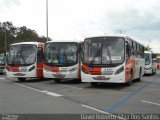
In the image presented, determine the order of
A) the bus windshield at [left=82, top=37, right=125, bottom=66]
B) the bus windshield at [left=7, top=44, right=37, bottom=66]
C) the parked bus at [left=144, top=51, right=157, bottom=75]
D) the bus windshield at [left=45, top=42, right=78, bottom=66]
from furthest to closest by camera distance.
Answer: the parked bus at [left=144, top=51, right=157, bottom=75] < the bus windshield at [left=7, top=44, right=37, bottom=66] < the bus windshield at [left=45, top=42, right=78, bottom=66] < the bus windshield at [left=82, top=37, right=125, bottom=66]

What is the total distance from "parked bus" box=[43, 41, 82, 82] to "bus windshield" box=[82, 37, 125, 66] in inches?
135

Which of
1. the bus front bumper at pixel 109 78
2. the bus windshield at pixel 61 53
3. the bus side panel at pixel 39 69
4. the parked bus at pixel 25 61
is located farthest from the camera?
the bus side panel at pixel 39 69

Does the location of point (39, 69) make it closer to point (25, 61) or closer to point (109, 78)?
point (25, 61)

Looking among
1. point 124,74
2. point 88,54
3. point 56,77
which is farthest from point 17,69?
point 124,74

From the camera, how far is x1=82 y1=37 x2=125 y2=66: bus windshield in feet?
68.3

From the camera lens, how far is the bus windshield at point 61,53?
25.0 metres

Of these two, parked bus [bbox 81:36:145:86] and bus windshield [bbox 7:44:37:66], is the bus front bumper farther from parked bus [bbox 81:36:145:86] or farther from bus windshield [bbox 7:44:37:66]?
bus windshield [bbox 7:44:37:66]

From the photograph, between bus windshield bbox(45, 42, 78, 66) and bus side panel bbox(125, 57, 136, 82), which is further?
bus windshield bbox(45, 42, 78, 66)

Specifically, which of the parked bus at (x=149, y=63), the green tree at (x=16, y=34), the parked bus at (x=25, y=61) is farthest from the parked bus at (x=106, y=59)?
the green tree at (x=16, y=34)

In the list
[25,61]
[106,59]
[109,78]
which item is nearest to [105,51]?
[106,59]

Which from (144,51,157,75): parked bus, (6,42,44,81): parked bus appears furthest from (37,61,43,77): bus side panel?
(144,51,157,75): parked bus

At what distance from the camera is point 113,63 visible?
20719mm

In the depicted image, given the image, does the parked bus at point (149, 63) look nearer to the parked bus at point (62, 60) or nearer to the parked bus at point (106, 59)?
the parked bus at point (62, 60)

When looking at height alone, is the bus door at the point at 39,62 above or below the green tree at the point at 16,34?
below
